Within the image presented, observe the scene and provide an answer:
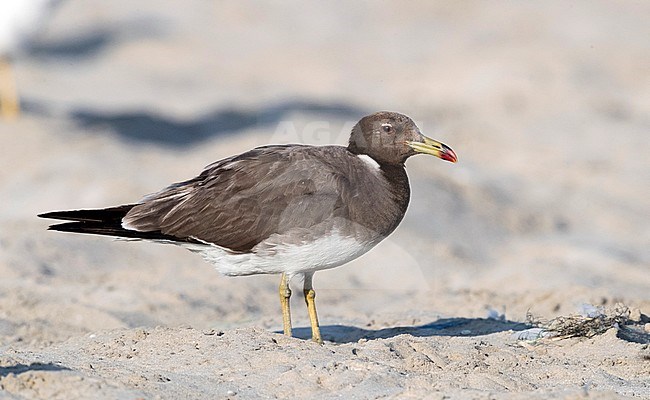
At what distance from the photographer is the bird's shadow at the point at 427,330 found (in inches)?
274

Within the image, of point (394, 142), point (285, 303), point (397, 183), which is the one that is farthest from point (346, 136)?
point (285, 303)

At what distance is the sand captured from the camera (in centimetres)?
577

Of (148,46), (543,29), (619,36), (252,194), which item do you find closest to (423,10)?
(543,29)

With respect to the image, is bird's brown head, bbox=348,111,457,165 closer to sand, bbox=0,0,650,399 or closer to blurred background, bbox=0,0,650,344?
sand, bbox=0,0,650,399

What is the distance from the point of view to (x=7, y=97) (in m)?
14.9

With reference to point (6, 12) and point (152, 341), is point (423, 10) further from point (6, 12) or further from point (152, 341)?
point (152, 341)

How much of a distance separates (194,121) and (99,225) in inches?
353

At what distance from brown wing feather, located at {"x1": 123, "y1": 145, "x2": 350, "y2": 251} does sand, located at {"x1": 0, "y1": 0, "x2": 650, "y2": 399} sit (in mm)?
571

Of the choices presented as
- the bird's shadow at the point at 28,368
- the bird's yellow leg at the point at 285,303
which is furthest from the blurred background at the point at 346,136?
the bird's shadow at the point at 28,368

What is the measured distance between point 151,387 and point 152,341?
1.03 meters

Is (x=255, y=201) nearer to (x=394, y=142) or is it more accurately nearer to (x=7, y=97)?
(x=394, y=142)

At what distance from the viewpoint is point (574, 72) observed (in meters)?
A: 17.3

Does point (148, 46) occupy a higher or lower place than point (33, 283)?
higher

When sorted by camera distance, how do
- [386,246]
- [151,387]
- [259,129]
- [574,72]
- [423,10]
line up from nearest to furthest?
[151,387], [386,246], [259,129], [574,72], [423,10]
